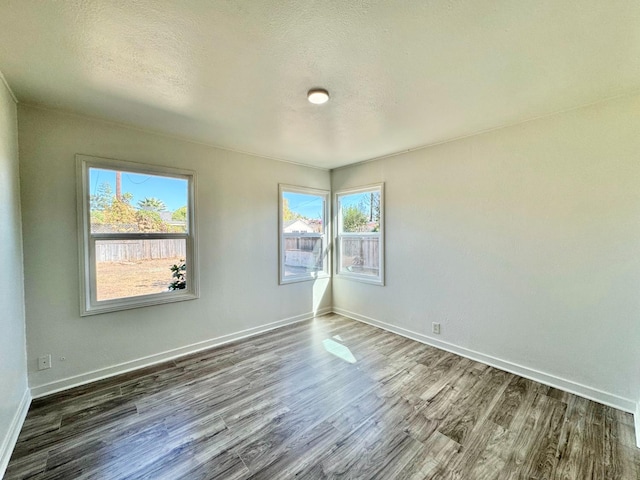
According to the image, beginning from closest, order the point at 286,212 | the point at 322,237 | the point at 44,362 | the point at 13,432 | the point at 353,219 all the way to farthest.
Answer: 1. the point at 13,432
2. the point at 44,362
3. the point at 286,212
4. the point at 353,219
5. the point at 322,237

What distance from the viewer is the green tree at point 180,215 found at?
3.08m

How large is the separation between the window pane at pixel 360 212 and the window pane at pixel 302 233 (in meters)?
0.38

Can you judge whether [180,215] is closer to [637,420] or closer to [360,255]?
[360,255]

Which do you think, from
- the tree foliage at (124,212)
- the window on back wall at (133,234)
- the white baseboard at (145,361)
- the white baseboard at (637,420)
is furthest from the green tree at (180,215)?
the white baseboard at (637,420)

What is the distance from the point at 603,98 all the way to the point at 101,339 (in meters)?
4.90

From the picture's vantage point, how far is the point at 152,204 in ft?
9.64

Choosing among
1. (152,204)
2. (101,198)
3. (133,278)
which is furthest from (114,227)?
(133,278)

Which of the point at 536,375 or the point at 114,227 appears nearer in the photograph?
the point at 536,375

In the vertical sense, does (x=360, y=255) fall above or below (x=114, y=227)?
below

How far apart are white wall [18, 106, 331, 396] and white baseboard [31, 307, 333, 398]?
0.01 m

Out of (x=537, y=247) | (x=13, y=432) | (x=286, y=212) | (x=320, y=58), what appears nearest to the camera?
(x=320, y=58)

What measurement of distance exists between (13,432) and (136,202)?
1.99m

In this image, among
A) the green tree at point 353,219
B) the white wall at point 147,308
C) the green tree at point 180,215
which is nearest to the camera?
the white wall at point 147,308

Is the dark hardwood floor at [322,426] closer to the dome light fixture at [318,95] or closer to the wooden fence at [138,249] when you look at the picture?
the wooden fence at [138,249]
